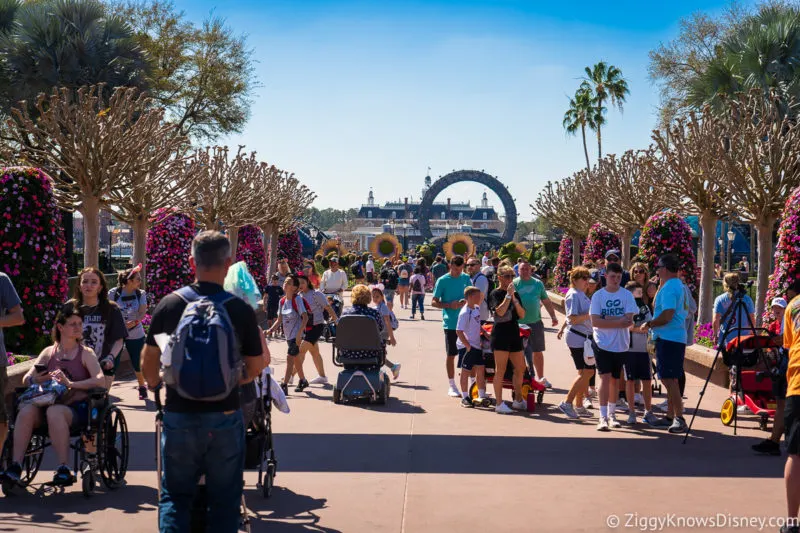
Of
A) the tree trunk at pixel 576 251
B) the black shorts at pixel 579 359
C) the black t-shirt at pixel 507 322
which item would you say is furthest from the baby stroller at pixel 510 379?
the tree trunk at pixel 576 251

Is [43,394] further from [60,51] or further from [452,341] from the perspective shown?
[60,51]

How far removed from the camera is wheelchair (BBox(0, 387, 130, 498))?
6.50 m

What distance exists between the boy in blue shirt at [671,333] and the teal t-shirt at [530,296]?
2.79 meters

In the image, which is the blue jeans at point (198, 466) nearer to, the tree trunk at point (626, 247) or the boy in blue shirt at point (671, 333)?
the boy in blue shirt at point (671, 333)

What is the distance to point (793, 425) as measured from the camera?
215 inches

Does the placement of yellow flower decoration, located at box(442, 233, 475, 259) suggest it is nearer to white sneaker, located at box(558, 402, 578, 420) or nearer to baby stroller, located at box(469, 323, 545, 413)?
baby stroller, located at box(469, 323, 545, 413)

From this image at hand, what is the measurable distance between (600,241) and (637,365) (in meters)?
20.2

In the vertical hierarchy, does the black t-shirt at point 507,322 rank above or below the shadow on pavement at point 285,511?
above

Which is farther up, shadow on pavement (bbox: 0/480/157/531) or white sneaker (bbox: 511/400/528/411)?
white sneaker (bbox: 511/400/528/411)

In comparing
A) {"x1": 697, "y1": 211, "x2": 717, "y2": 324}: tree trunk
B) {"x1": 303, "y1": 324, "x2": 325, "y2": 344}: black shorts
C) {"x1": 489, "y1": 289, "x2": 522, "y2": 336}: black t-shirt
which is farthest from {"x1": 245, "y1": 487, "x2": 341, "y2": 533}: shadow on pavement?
{"x1": 697, "y1": 211, "x2": 717, "y2": 324}: tree trunk

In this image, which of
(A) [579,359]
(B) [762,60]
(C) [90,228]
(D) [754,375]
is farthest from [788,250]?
(B) [762,60]

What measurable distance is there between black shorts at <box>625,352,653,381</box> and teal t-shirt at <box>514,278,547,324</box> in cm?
222

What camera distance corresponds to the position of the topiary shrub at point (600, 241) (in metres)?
29.2

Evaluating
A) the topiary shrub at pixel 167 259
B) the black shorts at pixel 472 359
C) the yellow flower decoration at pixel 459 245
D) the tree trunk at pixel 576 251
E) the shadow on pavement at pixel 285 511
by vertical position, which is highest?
the yellow flower decoration at pixel 459 245
